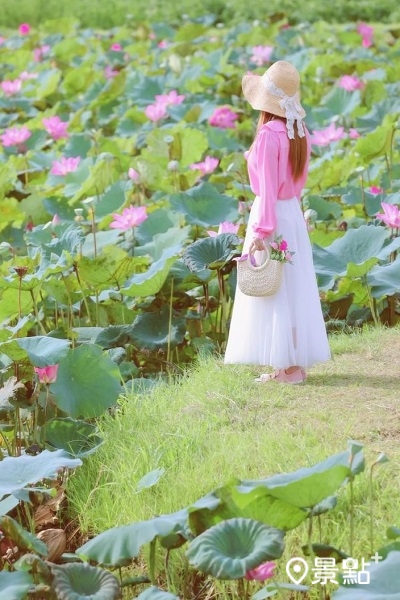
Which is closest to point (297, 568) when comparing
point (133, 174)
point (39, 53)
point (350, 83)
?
point (133, 174)

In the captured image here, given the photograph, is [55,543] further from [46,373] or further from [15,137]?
[15,137]

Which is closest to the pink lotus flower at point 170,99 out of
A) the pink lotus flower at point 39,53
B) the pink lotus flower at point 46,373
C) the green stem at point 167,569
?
the pink lotus flower at point 39,53

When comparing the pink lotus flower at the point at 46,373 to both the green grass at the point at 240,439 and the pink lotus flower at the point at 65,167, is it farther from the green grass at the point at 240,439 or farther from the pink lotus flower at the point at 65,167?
the pink lotus flower at the point at 65,167

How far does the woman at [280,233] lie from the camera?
368cm

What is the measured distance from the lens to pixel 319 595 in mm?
2838

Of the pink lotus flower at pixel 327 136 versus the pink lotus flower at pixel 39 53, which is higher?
the pink lotus flower at pixel 39 53

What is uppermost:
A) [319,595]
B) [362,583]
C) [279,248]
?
[279,248]

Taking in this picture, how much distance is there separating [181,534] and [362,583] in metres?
0.46

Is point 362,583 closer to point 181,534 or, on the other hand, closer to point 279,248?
point 181,534

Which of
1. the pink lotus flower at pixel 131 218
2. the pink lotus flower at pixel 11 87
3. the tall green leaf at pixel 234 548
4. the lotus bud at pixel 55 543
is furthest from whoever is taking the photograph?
the pink lotus flower at pixel 11 87

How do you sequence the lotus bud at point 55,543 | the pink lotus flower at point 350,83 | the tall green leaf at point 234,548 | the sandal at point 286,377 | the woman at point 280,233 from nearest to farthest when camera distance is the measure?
the tall green leaf at point 234,548
the lotus bud at point 55,543
the woman at point 280,233
the sandal at point 286,377
the pink lotus flower at point 350,83

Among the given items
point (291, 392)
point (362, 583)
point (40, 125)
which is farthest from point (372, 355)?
point (40, 125)

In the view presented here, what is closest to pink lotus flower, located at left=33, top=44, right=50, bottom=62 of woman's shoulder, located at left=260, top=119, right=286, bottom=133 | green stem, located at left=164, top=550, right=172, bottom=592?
woman's shoulder, located at left=260, top=119, right=286, bottom=133

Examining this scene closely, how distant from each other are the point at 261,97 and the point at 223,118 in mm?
3552
